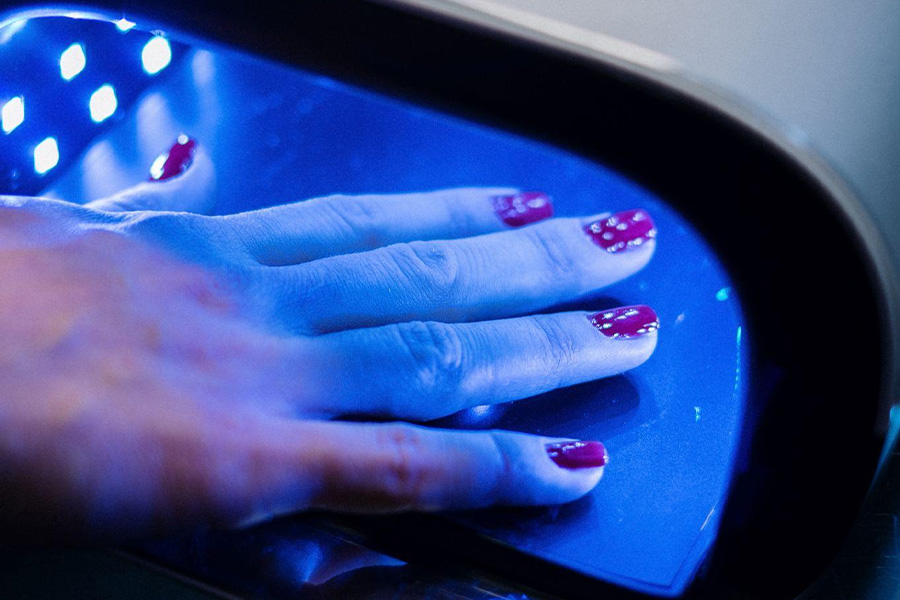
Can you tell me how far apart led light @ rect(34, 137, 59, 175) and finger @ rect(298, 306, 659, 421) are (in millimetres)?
Answer: 260

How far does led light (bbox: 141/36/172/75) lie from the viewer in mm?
578

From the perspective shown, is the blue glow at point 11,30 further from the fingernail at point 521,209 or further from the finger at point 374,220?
the fingernail at point 521,209

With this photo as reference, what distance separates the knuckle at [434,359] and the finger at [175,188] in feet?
0.60

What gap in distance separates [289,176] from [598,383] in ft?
0.85

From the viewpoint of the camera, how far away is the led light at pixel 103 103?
1.85 feet

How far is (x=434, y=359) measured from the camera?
0.43 metres

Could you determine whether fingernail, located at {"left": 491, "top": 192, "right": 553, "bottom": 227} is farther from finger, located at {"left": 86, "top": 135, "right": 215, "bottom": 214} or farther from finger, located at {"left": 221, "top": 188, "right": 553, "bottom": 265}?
finger, located at {"left": 86, "top": 135, "right": 215, "bottom": 214}

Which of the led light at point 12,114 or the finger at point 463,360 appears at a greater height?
the led light at point 12,114

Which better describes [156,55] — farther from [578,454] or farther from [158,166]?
[578,454]

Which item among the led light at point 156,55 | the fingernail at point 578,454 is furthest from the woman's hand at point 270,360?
the led light at point 156,55

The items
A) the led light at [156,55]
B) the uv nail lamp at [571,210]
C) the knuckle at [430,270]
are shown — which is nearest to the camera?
the uv nail lamp at [571,210]

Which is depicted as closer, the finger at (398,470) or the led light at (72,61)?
the finger at (398,470)

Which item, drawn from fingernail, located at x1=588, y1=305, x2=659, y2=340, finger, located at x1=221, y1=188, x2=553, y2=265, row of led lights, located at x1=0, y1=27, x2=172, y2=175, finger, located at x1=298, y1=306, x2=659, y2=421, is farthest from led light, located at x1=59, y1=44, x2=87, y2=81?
fingernail, located at x1=588, y1=305, x2=659, y2=340

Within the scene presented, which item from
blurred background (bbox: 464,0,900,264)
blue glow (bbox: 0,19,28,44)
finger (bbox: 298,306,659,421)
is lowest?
finger (bbox: 298,306,659,421)
